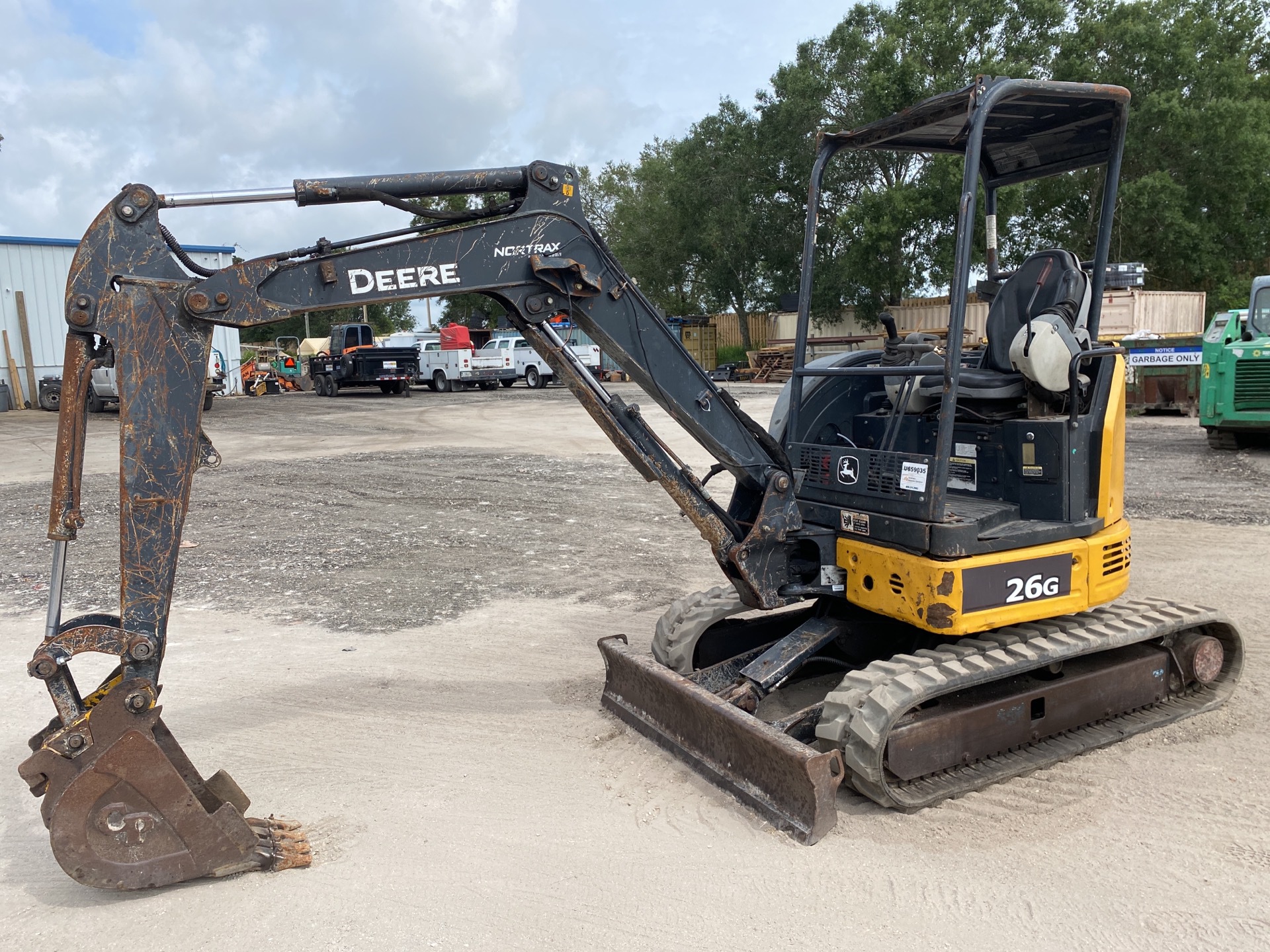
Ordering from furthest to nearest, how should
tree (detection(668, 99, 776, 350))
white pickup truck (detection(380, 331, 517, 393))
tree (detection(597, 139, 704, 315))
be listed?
tree (detection(597, 139, 704, 315)), tree (detection(668, 99, 776, 350)), white pickup truck (detection(380, 331, 517, 393))

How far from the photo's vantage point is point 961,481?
515 centimetres

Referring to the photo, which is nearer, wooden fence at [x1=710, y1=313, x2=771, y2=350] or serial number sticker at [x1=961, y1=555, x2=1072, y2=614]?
serial number sticker at [x1=961, y1=555, x2=1072, y2=614]

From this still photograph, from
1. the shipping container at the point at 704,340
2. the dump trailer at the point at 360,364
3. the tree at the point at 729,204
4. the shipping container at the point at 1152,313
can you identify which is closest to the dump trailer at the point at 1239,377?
the shipping container at the point at 1152,313

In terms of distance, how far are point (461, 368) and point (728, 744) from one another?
30082 millimetres

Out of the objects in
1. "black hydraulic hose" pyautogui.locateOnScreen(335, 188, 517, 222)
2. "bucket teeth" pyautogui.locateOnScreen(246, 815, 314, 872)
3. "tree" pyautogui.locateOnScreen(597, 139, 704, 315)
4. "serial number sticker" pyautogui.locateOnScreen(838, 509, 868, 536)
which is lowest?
"bucket teeth" pyautogui.locateOnScreen(246, 815, 314, 872)

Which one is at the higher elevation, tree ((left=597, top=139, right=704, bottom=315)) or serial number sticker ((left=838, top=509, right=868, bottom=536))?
tree ((left=597, top=139, right=704, bottom=315))

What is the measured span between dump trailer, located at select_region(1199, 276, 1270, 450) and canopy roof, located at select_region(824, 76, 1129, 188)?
33.9 feet

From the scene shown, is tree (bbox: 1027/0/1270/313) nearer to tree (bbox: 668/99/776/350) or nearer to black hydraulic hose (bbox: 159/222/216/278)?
tree (bbox: 668/99/776/350)

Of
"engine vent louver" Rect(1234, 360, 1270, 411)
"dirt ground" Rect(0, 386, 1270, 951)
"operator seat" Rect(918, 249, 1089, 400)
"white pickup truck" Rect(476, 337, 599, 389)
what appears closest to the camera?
"dirt ground" Rect(0, 386, 1270, 951)

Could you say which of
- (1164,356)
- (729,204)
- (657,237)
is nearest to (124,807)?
(1164,356)

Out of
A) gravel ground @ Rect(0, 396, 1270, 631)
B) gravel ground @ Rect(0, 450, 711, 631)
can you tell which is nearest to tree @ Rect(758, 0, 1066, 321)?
gravel ground @ Rect(0, 396, 1270, 631)

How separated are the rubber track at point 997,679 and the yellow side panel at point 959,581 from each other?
0.43 feet

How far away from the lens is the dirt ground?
345 cm

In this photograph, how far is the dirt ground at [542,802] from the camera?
345 centimetres
